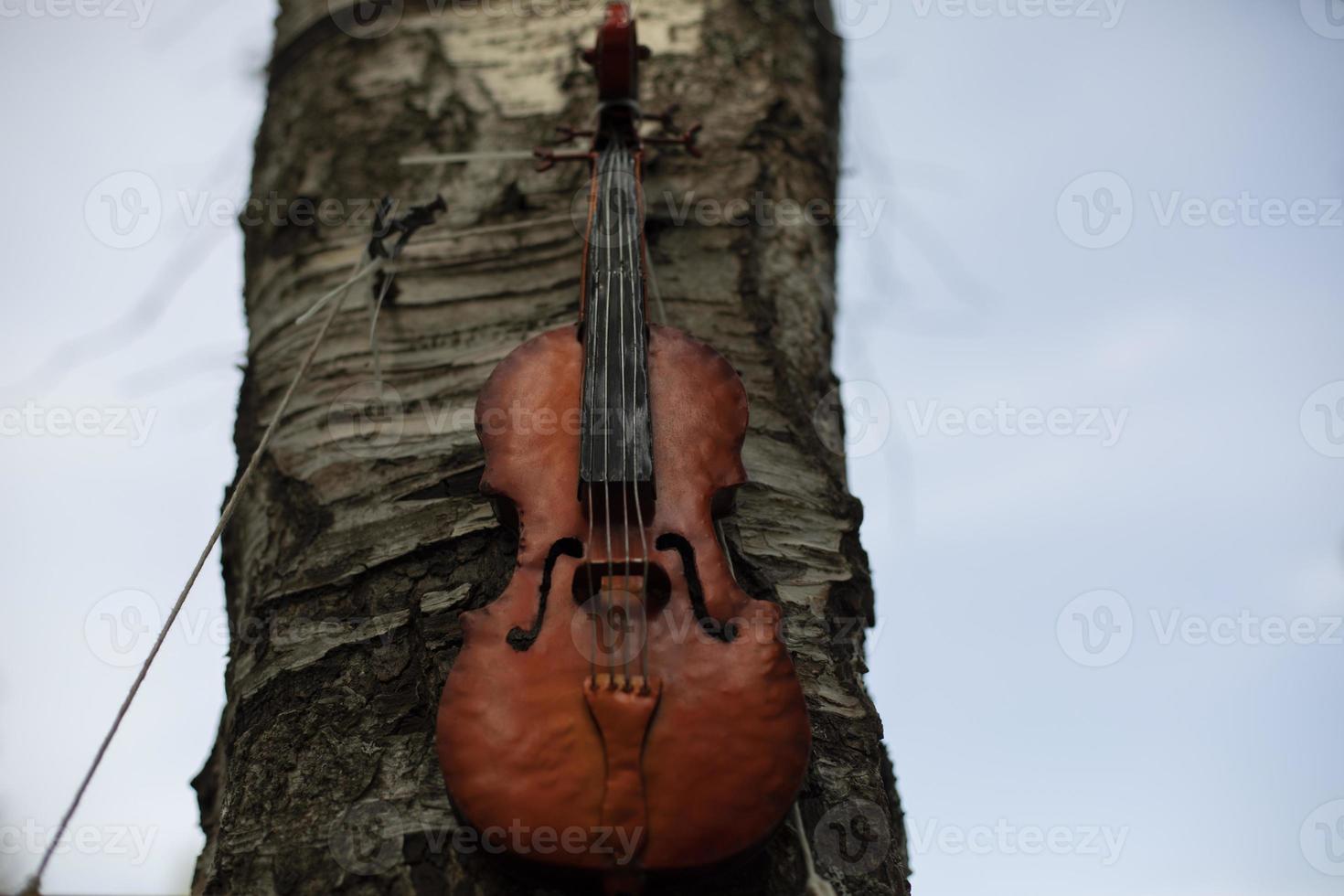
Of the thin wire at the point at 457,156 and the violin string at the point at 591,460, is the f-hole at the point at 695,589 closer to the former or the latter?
the violin string at the point at 591,460

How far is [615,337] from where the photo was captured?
1936mm

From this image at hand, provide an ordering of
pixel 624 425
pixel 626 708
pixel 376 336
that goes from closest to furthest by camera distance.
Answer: pixel 626 708 → pixel 624 425 → pixel 376 336

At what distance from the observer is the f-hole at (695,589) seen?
1.56 metres

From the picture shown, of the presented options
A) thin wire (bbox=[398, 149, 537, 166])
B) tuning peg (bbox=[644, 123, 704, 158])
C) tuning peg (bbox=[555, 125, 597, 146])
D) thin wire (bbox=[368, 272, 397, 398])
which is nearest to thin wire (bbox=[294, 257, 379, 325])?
thin wire (bbox=[368, 272, 397, 398])

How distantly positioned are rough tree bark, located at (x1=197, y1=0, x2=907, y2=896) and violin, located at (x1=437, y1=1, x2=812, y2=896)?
0.14 meters

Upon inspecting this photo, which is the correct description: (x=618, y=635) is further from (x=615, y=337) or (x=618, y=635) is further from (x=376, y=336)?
(x=376, y=336)

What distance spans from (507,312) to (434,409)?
0.28 m

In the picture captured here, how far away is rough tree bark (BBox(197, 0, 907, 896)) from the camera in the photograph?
64.8 inches

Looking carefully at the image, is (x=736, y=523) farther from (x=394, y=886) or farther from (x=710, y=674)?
(x=394, y=886)

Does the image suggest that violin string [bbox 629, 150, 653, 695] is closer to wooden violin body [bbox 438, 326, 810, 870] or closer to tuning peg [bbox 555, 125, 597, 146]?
→ wooden violin body [bbox 438, 326, 810, 870]

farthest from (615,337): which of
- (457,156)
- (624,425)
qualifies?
(457,156)

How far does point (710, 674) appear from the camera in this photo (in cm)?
149

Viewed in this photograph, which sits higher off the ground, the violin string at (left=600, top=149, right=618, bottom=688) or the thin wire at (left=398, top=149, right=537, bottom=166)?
the thin wire at (left=398, top=149, right=537, bottom=166)

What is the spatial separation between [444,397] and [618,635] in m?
0.91
